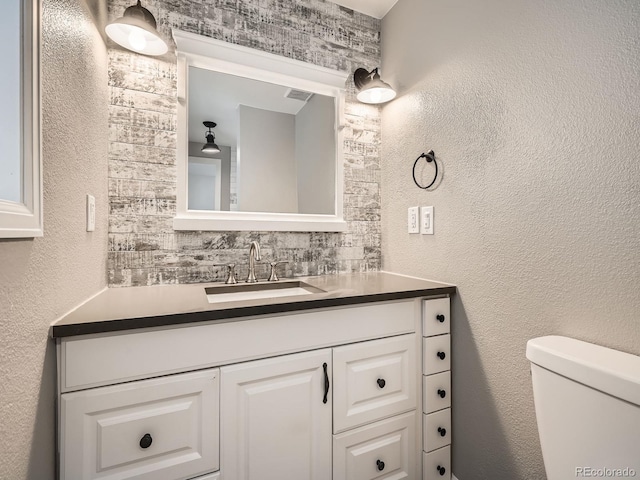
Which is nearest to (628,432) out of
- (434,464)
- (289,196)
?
(434,464)

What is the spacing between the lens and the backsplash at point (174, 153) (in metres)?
1.30

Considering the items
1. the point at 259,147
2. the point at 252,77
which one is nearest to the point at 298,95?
the point at 252,77

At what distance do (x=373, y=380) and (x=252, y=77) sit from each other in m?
1.54

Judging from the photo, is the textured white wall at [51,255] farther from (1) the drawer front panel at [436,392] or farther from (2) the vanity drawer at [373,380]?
(1) the drawer front panel at [436,392]

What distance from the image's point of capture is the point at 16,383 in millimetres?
597

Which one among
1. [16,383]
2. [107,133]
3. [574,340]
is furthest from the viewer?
[107,133]

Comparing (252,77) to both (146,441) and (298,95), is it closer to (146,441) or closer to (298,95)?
(298,95)

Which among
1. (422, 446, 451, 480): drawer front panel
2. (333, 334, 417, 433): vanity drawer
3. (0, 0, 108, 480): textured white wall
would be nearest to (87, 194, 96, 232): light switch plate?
(0, 0, 108, 480): textured white wall

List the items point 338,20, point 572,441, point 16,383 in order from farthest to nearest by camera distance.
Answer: point 338,20 → point 572,441 → point 16,383

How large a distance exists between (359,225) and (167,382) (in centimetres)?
125

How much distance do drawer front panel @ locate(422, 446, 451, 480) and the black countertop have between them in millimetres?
689

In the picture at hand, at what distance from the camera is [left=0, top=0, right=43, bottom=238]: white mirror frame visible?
24.3 inches

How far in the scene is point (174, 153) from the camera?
54.5 inches

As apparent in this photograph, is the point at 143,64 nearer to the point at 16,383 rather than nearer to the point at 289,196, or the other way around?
the point at 289,196
